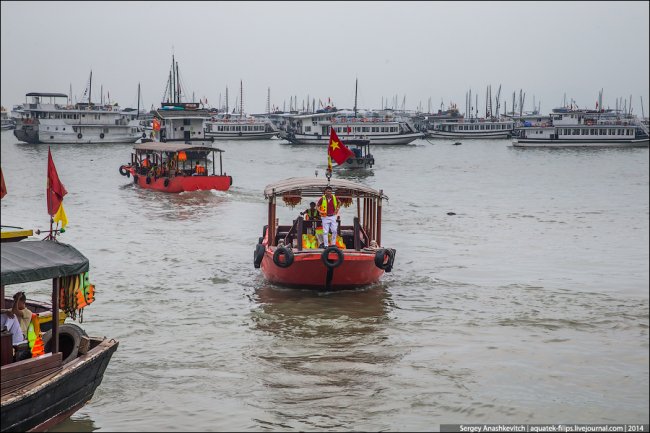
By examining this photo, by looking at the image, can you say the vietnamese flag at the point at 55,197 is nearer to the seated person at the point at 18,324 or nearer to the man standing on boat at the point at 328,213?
the seated person at the point at 18,324

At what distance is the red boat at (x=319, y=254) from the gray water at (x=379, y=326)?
0.37m

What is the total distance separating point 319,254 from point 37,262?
749cm

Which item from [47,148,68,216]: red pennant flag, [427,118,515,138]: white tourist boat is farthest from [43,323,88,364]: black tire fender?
[427,118,515,138]: white tourist boat

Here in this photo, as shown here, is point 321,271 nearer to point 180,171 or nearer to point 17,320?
point 17,320

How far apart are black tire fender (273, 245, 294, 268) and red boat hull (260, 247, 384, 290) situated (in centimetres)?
11

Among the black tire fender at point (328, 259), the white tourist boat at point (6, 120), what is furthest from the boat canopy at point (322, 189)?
the white tourist boat at point (6, 120)

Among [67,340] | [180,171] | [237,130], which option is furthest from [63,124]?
[67,340]

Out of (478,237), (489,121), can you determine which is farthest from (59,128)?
(478,237)

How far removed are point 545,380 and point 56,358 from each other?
6579mm

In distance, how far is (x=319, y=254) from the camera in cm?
1527

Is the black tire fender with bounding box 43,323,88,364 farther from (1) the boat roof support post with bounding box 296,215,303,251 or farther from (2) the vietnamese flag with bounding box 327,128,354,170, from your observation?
(2) the vietnamese flag with bounding box 327,128,354,170

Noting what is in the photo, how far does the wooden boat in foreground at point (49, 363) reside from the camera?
26.3 feet

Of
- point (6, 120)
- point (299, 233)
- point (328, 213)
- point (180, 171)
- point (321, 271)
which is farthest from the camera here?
point (6, 120)

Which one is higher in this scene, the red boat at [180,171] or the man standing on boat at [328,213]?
the red boat at [180,171]
